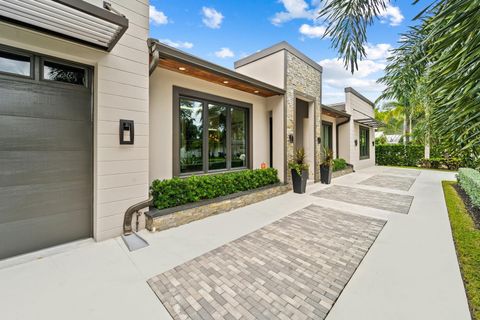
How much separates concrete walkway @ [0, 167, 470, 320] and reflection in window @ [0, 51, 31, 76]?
2.82 metres

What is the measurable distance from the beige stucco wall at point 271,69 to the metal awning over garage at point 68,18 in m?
5.48

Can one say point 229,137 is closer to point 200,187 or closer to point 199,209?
point 200,187

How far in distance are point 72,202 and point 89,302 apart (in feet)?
6.53

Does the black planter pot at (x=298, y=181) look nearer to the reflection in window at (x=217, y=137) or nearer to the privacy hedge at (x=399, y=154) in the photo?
the reflection in window at (x=217, y=137)

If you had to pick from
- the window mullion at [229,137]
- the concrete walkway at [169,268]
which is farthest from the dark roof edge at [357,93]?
the concrete walkway at [169,268]

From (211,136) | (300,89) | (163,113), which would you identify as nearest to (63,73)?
(163,113)

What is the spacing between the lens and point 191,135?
5812 millimetres

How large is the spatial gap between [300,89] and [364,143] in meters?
10.8

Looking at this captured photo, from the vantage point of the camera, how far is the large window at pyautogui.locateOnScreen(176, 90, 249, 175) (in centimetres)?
570

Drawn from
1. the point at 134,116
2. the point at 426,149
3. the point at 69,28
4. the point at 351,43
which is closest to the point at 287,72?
the point at 351,43

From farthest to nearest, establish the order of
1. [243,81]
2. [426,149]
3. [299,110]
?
1. [426,149]
2. [299,110]
3. [243,81]

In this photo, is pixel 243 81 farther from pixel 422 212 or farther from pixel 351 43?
pixel 422 212

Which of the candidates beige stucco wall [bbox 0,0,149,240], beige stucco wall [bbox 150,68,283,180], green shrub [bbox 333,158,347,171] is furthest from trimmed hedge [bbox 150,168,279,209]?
green shrub [bbox 333,158,347,171]

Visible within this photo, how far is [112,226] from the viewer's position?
385 cm
